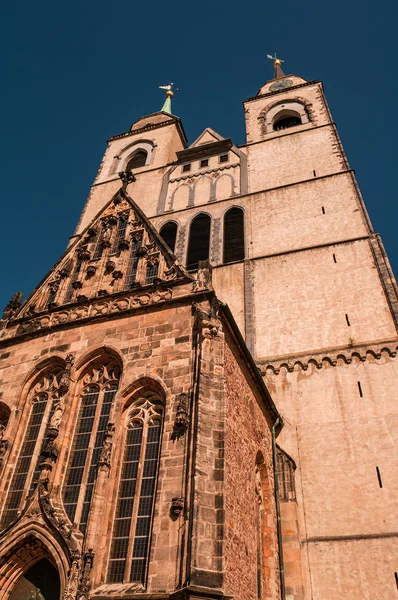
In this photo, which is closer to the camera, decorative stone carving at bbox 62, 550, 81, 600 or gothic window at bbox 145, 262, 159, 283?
decorative stone carving at bbox 62, 550, 81, 600

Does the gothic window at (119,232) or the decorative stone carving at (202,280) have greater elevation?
the gothic window at (119,232)

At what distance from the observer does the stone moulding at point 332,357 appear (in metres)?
13.8

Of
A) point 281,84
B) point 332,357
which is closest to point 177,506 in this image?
point 332,357

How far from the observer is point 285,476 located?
12.1 m

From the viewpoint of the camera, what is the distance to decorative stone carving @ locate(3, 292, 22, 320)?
41.7 feet

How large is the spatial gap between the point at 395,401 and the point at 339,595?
4535 mm

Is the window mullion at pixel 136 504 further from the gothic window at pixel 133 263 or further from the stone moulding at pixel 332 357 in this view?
the stone moulding at pixel 332 357

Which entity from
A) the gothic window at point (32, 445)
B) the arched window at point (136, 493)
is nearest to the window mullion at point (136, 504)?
the arched window at point (136, 493)

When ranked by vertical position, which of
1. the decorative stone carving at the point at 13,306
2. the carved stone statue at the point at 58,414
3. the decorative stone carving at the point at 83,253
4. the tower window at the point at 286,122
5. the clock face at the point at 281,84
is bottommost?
the carved stone statue at the point at 58,414

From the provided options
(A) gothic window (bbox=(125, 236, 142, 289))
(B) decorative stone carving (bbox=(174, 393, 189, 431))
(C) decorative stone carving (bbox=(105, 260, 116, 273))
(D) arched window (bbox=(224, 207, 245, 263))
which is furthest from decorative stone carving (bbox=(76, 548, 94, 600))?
(D) arched window (bbox=(224, 207, 245, 263))

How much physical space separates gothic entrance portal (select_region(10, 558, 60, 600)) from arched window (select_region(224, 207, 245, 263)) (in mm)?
12464

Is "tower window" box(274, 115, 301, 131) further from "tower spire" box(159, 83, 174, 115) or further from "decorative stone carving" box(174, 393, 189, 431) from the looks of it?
"decorative stone carving" box(174, 393, 189, 431)

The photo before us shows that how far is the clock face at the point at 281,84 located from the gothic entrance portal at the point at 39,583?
87.2 ft

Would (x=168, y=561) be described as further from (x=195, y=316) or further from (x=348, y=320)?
(x=348, y=320)
